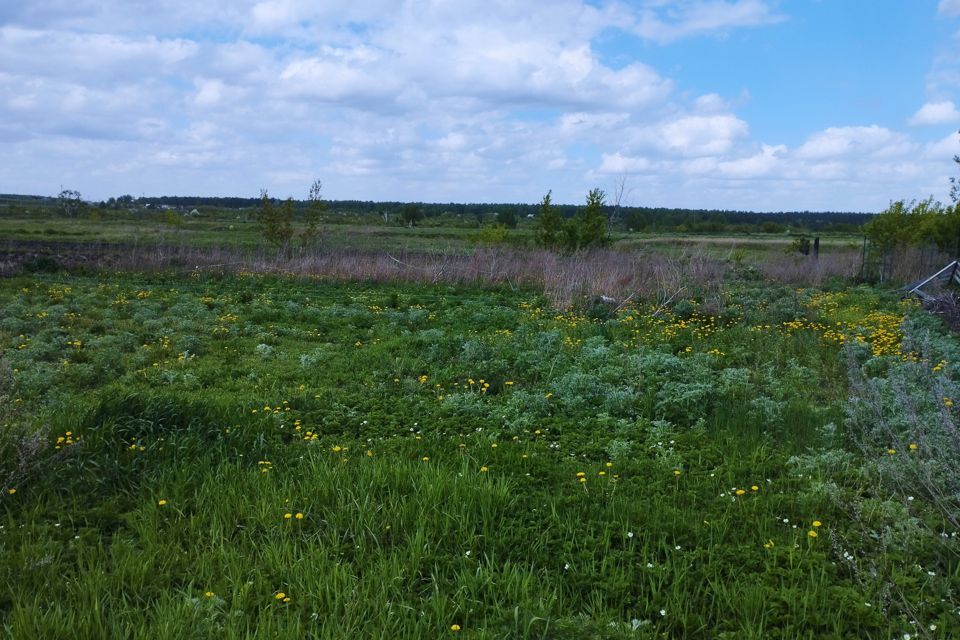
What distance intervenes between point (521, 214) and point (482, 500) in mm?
124056

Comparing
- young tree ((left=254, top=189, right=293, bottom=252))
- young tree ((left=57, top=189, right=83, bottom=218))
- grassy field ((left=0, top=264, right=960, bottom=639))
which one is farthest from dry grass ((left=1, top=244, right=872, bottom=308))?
young tree ((left=57, top=189, right=83, bottom=218))

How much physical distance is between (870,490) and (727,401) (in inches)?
88.3

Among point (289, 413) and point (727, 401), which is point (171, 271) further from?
point (727, 401)

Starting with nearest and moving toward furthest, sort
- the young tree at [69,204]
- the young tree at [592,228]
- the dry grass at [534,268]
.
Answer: the dry grass at [534,268] < the young tree at [592,228] < the young tree at [69,204]

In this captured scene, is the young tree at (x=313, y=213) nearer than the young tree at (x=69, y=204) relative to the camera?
Yes

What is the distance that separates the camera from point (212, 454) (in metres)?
5.25

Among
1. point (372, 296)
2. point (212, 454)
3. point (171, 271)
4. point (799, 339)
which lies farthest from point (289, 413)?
Answer: point (171, 271)

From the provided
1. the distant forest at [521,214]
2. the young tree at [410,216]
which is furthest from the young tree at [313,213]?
the young tree at [410,216]

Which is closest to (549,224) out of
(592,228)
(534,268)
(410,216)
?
(592,228)

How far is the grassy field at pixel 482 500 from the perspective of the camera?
136 inches

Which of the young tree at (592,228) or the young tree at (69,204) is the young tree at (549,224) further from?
the young tree at (69,204)

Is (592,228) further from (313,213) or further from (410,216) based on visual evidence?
(410,216)

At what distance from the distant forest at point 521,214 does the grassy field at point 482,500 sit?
17.5 metres

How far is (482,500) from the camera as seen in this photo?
4336mm
